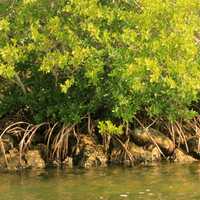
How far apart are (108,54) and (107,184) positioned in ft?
13.3

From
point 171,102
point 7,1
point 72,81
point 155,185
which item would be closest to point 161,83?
point 171,102

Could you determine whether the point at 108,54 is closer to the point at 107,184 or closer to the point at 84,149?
the point at 84,149

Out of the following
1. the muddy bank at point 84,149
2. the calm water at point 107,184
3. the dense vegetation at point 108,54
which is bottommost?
the calm water at point 107,184

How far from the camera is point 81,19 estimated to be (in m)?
18.5

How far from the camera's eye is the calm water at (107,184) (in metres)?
14.1

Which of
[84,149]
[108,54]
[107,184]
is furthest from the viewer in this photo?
[84,149]

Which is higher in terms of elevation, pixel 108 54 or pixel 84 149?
pixel 108 54

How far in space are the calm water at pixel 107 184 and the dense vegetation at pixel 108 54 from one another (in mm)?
1744

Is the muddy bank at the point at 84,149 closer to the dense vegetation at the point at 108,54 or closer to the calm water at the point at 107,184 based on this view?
the dense vegetation at the point at 108,54

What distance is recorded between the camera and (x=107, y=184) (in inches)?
604

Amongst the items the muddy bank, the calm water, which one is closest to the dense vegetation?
the muddy bank

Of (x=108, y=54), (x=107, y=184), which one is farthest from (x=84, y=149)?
(x=107, y=184)

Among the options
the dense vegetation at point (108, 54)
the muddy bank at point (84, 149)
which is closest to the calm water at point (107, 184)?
the muddy bank at point (84, 149)

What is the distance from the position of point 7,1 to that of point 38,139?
4.23m
